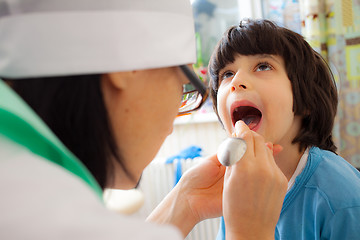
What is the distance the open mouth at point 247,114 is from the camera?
919 millimetres

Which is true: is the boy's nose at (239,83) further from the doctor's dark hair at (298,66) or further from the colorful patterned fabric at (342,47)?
the colorful patterned fabric at (342,47)

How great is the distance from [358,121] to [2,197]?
179cm

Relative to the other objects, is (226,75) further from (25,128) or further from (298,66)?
(25,128)

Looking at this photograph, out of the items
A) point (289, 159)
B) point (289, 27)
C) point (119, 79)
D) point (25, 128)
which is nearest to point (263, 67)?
point (289, 159)

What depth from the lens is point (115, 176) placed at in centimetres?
49

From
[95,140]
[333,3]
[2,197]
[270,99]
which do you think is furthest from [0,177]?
[333,3]

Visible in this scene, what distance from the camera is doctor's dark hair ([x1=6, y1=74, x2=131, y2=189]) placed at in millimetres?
391

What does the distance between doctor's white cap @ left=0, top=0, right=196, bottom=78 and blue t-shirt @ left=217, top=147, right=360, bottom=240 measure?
0.57m

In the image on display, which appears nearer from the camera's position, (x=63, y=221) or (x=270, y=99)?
(x=63, y=221)

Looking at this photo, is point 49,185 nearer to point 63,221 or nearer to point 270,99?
point 63,221

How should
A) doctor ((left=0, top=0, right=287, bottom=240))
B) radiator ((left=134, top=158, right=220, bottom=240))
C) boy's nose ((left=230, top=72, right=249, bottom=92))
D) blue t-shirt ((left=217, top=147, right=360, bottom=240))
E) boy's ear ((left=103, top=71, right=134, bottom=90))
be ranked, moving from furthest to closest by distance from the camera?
radiator ((left=134, top=158, right=220, bottom=240))
boy's nose ((left=230, top=72, right=249, bottom=92))
blue t-shirt ((left=217, top=147, right=360, bottom=240))
boy's ear ((left=103, top=71, right=134, bottom=90))
doctor ((left=0, top=0, right=287, bottom=240))

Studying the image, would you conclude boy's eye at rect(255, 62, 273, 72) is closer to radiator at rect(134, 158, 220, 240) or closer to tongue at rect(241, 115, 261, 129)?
tongue at rect(241, 115, 261, 129)

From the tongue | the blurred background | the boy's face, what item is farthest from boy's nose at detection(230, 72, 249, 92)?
the blurred background

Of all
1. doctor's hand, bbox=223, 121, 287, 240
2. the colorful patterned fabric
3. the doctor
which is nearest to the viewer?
the doctor
